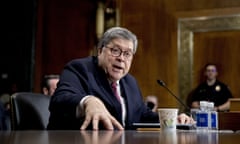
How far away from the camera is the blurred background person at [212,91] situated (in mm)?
5379

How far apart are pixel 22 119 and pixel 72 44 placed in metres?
5.16

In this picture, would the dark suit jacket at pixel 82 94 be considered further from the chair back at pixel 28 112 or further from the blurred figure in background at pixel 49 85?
the blurred figure in background at pixel 49 85

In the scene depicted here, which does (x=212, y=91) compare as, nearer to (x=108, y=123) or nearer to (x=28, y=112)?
(x=28, y=112)

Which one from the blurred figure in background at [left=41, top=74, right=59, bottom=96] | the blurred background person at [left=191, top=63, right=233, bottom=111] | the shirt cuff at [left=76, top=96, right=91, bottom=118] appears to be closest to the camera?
the shirt cuff at [left=76, top=96, right=91, bottom=118]

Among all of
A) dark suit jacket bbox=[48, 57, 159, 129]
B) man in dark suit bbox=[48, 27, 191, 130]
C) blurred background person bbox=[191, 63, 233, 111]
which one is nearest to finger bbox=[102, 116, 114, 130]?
man in dark suit bbox=[48, 27, 191, 130]

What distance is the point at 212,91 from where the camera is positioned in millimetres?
5508

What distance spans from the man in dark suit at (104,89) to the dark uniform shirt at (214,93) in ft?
10.6

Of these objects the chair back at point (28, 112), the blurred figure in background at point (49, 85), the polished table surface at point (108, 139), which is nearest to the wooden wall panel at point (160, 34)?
the blurred figure in background at point (49, 85)

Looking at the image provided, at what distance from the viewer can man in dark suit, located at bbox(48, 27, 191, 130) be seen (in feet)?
5.99

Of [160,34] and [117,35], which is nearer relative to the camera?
[117,35]

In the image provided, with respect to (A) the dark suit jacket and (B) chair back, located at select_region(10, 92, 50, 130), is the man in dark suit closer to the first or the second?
(A) the dark suit jacket

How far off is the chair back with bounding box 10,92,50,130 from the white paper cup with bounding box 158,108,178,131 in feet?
2.20

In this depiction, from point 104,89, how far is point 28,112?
384 millimetres

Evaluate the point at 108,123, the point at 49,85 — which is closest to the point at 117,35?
the point at 108,123
